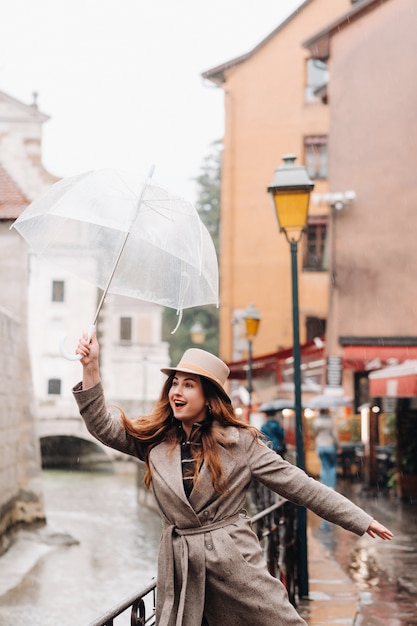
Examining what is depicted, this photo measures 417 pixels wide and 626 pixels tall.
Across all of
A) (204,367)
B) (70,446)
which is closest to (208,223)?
(70,446)

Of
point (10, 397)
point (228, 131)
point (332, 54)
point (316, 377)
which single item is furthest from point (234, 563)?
point (228, 131)

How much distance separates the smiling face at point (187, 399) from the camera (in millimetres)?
4086

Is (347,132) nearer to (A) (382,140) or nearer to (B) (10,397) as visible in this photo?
(A) (382,140)

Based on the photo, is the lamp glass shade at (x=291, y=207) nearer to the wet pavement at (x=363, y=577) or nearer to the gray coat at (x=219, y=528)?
the wet pavement at (x=363, y=577)

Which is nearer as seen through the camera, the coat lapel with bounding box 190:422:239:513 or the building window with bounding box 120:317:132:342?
the coat lapel with bounding box 190:422:239:513

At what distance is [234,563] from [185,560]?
0.60ft

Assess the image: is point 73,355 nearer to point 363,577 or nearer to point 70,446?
point 363,577

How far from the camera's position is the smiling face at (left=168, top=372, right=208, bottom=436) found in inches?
161

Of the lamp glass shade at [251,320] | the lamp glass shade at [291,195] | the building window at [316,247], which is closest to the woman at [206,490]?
the lamp glass shade at [291,195]

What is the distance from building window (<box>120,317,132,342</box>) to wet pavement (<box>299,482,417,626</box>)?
55155 millimetres

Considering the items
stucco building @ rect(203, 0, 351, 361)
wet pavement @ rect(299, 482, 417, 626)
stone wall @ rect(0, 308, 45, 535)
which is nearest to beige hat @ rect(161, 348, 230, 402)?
wet pavement @ rect(299, 482, 417, 626)

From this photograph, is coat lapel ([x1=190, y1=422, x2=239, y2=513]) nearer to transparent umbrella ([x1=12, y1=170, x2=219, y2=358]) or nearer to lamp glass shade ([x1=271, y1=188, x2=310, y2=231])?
transparent umbrella ([x1=12, y1=170, x2=219, y2=358])

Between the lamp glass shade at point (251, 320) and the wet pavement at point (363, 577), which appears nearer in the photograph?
the wet pavement at point (363, 577)

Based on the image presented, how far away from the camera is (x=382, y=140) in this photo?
2381 centimetres
